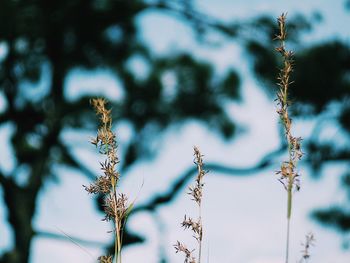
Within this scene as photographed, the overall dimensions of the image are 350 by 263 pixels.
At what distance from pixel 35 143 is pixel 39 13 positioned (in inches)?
69.7

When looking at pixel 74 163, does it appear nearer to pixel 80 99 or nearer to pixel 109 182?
pixel 80 99

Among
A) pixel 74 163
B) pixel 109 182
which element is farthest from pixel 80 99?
pixel 109 182

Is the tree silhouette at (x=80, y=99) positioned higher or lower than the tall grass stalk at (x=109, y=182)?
higher

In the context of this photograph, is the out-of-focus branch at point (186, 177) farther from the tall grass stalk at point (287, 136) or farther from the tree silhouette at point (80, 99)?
the tall grass stalk at point (287, 136)

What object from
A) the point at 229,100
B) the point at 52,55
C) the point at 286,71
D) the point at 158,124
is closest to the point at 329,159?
the point at 229,100

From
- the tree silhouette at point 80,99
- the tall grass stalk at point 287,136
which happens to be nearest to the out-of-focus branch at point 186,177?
the tree silhouette at point 80,99

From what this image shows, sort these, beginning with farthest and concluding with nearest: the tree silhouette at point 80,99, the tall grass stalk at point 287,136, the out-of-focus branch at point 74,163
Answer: the out-of-focus branch at point 74,163 < the tree silhouette at point 80,99 < the tall grass stalk at point 287,136

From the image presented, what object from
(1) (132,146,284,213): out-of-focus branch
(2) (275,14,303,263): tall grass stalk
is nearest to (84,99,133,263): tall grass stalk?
(2) (275,14,303,263): tall grass stalk

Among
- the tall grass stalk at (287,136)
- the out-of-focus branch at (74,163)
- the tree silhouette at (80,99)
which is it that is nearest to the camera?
the tall grass stalk at (287,136)

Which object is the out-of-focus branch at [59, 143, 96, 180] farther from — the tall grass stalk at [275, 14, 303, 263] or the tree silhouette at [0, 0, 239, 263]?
the tall grass stalk at [275, 14, 303, 263]

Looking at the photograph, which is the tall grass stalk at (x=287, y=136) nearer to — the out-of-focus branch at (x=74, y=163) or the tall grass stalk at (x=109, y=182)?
the tall grass stalk at (x=109, y=182)

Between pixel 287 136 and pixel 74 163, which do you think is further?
pixel 74 163

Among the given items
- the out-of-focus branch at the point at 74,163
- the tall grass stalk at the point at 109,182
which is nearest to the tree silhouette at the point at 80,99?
the out-of-focus branch at the point at 74,163

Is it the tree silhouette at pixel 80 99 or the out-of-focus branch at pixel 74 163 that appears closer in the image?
the tree silhouette at pixel 80 99
